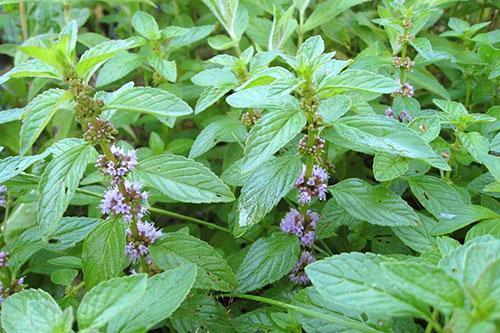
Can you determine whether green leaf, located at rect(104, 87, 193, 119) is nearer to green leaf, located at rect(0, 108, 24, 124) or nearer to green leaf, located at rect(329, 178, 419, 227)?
green leaf, located at rect(0, 108, 24, 124)

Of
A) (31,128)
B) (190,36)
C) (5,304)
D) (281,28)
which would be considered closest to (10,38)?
(190,36)

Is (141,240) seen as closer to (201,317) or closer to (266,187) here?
(201,317)

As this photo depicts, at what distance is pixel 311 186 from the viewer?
135cm

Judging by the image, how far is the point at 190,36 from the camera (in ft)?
6.30

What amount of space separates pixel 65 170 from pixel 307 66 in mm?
527

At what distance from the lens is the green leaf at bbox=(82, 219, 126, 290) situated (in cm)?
122

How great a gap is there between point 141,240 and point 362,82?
609 mm

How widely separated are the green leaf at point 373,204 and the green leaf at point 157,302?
0.41 meters

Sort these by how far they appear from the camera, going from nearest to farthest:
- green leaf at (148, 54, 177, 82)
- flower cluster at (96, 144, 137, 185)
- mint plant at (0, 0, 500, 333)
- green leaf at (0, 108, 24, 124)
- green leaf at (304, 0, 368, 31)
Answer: mint plant at (0, 0, 500, 333) < flower cluster at (96, 144, 137, 185) < green leaf at (0, 108, 24, 124) < green leaf at (148, 54, 177, 82) < green leaf at (304, 0, 368, 31)

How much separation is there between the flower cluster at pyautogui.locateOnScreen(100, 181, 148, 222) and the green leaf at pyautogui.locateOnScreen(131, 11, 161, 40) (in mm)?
718

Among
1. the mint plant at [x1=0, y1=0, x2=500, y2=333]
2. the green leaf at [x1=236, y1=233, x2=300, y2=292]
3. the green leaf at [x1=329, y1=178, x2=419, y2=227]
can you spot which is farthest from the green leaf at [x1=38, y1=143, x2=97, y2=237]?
the green leaf at [x1=329, y1=178, x2=419, y2=227]

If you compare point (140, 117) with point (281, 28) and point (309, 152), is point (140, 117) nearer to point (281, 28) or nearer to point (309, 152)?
point (281, 28)

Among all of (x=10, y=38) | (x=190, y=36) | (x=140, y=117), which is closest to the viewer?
(x=190, y=36)

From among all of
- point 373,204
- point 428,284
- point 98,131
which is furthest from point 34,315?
point 373,204
